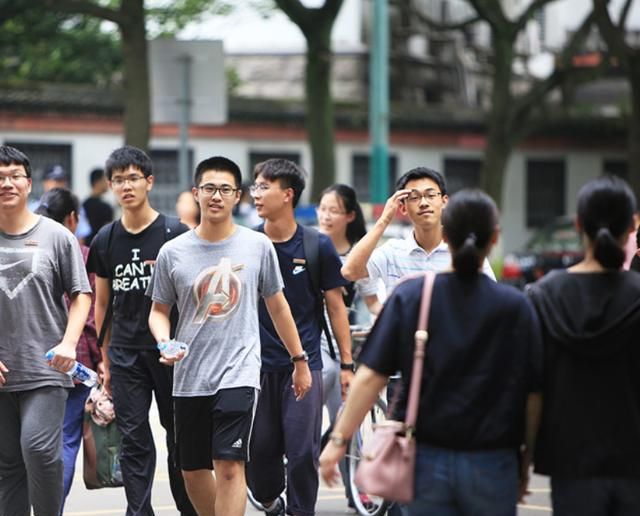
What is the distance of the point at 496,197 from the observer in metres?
28.5

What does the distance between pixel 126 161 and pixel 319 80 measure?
52.3 ft

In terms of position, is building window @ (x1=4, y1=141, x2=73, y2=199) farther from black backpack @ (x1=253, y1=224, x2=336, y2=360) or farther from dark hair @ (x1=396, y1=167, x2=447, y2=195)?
dark hair @ (x1=396, y1=167, x2=447, y2=195)

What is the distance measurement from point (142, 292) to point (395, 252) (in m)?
1.29

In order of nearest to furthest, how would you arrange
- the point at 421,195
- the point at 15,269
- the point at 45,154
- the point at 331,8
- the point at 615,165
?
the point at 15,269, the point at 421,195, the point at 331,8, the point at 45,154, the point at 615,165

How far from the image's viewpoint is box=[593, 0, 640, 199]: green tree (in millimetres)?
24547

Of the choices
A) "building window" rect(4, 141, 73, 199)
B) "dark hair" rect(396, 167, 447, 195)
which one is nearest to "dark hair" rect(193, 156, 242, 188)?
"dark hair" rect(396, 167, 447, 195)

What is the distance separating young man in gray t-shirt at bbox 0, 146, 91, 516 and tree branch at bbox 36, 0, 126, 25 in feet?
40.4

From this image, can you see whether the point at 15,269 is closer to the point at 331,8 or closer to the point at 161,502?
the point at 161,502

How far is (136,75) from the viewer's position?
66.4 feet

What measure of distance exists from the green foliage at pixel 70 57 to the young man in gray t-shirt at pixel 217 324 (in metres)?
25.1

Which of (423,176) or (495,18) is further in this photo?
(495,18)

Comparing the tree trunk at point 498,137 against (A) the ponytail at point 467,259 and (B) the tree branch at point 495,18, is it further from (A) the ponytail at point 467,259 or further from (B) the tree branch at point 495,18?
(A) the ponytail at point 467,259

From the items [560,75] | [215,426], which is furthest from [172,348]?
[560,75]

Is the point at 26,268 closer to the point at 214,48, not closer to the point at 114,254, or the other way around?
the point at 114,254
